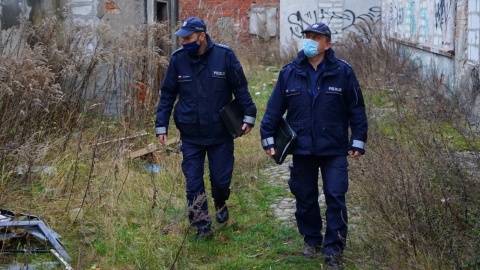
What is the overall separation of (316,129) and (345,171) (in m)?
0.38

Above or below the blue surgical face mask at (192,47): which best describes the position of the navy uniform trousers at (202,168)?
below

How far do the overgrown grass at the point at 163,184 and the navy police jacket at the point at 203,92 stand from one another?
62cm

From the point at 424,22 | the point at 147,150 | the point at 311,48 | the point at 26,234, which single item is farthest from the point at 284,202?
the point at 424,22

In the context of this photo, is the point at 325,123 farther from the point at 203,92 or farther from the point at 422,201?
the point at 203,92

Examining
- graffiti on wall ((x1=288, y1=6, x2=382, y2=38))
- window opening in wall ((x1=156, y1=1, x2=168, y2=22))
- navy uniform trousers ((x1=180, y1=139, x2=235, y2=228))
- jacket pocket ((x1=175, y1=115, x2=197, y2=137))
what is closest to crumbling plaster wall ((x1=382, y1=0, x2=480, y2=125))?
navy uniform trousers ((x1=180, y1=139, x2=235, y2=228))

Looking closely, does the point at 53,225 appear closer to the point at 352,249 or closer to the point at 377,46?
the point at 352,249

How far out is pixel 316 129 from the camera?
18.2ft

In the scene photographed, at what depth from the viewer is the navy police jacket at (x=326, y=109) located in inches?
217

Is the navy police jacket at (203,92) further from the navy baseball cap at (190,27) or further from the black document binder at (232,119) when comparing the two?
the navy baseball cap at (190,27)

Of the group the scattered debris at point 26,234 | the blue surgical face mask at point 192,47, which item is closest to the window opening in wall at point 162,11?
the blue surgical face mask at point 192,47

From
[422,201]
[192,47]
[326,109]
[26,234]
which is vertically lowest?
[26,234]

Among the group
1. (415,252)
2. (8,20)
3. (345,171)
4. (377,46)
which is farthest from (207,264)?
(377,46)

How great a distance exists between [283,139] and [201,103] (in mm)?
908

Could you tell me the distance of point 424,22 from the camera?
50.8 ft
